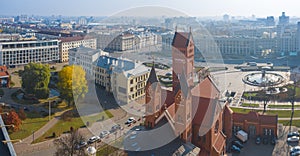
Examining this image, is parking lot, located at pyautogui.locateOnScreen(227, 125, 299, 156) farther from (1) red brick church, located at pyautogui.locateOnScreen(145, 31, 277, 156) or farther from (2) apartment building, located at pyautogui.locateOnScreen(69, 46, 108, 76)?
(2) apartment building, located at pyautogui.locateOnScreen(69, 46, 108, 76)

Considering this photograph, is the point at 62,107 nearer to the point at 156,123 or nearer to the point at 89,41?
the point at 156,123

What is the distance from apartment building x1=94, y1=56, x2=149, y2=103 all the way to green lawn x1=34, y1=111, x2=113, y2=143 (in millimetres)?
2990

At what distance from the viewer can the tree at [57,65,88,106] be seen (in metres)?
20.3

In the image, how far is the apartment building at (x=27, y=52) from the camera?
32231 mm

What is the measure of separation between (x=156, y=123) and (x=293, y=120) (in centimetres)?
1075

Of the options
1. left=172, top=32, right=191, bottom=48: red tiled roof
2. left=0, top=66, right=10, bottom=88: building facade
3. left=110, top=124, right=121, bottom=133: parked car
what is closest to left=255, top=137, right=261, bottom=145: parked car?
left=172, top=32, right=191, bottom=48: red tiled roof

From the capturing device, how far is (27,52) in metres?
33.9

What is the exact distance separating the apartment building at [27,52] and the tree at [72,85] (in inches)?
571

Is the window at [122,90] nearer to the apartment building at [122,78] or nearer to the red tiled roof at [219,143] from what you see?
the apartment building at [122,78]

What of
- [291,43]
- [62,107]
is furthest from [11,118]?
[291,43]

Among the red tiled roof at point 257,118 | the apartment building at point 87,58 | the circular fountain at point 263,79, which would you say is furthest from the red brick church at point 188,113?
the circular fountain at point 263,79

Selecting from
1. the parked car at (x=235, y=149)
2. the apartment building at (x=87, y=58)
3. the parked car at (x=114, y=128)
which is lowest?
the parked car at (x=235, y=149)

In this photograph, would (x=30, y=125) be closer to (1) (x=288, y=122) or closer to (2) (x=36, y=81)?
(2) (x=36, y=81)

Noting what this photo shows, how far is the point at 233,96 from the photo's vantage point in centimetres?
2492
